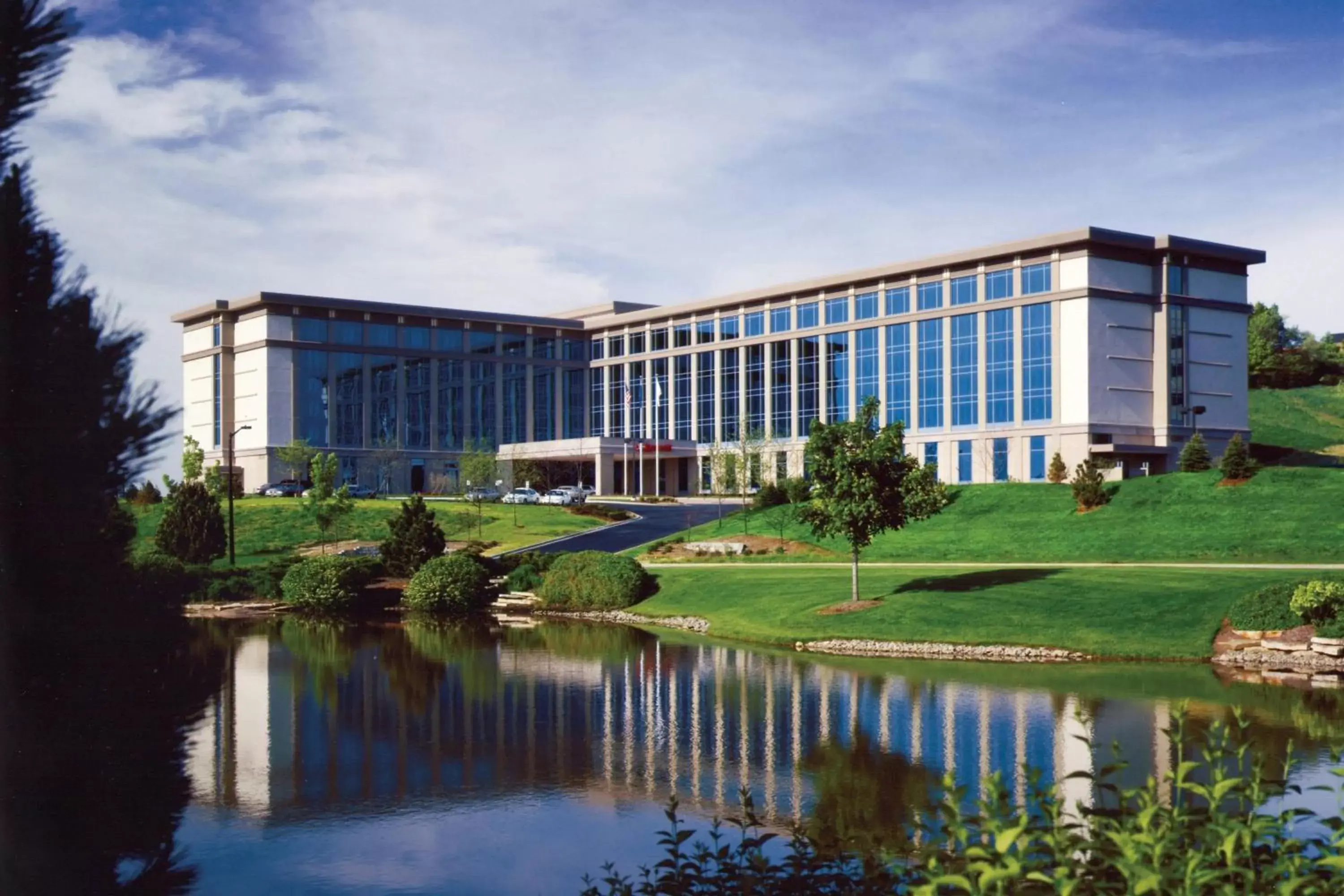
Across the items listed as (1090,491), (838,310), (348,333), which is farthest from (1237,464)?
(348,333)

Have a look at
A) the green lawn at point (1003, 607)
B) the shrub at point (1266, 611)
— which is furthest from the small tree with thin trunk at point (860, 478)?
the shrub at point (1266, 611)

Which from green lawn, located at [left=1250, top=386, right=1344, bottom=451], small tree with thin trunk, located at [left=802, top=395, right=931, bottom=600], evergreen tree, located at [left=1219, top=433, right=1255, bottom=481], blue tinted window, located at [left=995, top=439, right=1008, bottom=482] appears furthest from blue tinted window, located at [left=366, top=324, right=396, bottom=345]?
small tree with thin trunk, located at [left=802, top=395, right=931, bottom=600]

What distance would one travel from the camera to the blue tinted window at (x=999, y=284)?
84.6m

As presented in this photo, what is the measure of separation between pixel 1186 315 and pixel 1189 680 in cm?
6287

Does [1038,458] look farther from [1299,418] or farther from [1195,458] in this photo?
[1299,418]

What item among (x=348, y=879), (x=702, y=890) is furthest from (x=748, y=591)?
(x=702, y=890)

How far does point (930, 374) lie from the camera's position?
297 ft

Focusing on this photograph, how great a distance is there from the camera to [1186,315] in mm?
83250

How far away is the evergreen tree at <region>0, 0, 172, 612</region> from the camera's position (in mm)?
7043

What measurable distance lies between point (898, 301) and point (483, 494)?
3424cm

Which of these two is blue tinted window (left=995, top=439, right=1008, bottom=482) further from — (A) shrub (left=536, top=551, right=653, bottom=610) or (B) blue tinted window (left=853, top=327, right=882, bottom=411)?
(A) shrub (left=536, top=551, right=653, bottom=610)

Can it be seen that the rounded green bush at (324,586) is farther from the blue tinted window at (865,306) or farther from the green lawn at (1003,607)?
the blue tinted window at (865,306)

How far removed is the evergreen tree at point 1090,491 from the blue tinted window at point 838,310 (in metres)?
39.6

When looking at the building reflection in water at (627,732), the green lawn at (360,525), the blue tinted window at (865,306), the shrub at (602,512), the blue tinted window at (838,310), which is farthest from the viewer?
the blue tinted window at (838,310)
